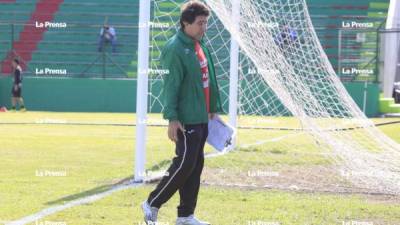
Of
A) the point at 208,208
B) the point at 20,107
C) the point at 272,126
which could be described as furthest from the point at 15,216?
the point at 20,107

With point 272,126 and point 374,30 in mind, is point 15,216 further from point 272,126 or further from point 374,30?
point 374,30

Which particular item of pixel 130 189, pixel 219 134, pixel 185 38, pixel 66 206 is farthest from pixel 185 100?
pixel 130 189

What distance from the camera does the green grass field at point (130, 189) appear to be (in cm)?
813

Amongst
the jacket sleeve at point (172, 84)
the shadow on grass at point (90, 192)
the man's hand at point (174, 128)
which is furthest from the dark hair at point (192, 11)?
the shadow on grass at point (90, 192)

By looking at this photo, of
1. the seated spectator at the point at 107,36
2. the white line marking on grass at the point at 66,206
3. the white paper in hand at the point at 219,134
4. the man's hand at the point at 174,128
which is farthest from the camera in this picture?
the seated spectator at the point at 107,36

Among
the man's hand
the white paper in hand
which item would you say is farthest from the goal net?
the man's hand

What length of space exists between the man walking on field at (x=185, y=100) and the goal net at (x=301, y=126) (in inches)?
72.2

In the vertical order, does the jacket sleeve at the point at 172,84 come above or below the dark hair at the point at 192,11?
below

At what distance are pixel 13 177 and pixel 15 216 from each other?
3.00 m

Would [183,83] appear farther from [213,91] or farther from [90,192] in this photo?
[90,192]

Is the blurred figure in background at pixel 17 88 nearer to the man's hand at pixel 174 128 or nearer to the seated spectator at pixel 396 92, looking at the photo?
the seated spectator at pixel 396 92

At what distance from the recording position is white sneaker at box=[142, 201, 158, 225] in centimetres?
747

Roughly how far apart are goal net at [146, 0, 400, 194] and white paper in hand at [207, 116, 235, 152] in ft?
4.95

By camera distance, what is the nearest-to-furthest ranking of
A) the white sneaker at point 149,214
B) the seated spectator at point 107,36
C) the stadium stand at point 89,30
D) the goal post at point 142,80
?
the white sneaker at point 149,214, the goal post at point 142,80, the seated spectator at point 107,36, the stadium stand at point 89,30
